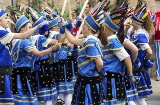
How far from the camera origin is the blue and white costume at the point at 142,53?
8289 millimetres

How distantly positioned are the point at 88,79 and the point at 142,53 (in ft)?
6.19

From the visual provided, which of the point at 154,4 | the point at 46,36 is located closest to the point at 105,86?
the point at 46,36

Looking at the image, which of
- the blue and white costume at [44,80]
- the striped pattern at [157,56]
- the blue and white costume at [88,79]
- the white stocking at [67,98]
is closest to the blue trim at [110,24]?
the blue and white costume at [88,79]

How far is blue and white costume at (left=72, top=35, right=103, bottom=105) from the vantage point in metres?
6.65

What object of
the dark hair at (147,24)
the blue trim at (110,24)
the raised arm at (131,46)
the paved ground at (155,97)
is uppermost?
the dark hair at (147,24)

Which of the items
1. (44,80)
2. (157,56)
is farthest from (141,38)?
(157,56)

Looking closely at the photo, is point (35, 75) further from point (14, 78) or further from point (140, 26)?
point (140, 26)

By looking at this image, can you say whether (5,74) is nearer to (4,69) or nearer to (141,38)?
(4,69)

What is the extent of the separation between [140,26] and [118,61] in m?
1.64

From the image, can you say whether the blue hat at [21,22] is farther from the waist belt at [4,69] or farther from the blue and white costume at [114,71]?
the blue and white costume at [114,71]

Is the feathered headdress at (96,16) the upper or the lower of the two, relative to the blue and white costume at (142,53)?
upper

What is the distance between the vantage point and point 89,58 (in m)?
6.67

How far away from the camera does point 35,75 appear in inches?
336

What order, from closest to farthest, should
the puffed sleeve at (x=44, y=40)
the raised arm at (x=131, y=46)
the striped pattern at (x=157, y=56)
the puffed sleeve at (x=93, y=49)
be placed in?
1. the puffed sleeve at (x=93, y=49)
2. the raised arm at (x=131, y=46)
3. the puffed sleeve at (x=44, y=40)
4. the striped pattern at (x=157, y=56)
